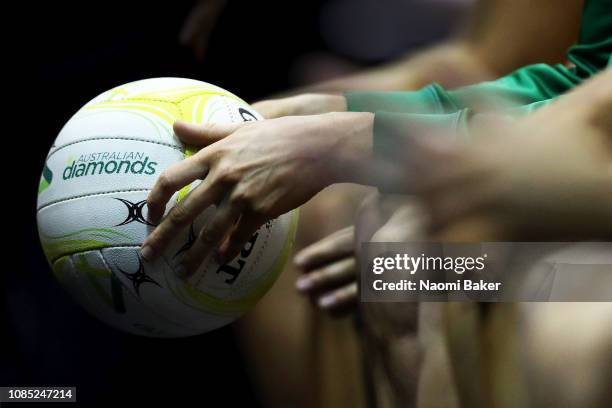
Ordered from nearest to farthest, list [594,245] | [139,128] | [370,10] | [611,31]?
[594,245] < [139,128] < [611,31] < [370,10]

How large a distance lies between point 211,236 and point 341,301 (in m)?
0.41

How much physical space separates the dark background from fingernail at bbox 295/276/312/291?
0.42 m

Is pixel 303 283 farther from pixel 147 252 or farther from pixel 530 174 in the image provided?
pixel 530 174

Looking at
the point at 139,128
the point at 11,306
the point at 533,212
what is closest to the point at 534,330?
the point at 533,212

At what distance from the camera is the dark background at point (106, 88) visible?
5.85 ft

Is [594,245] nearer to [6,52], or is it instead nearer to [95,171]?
[95,171]

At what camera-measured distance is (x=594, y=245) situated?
0.81 metres

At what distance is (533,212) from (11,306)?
4.94 ft

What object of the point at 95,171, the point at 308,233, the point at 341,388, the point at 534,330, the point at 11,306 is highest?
the point at 95,171

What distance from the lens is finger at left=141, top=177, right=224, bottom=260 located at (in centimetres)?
92

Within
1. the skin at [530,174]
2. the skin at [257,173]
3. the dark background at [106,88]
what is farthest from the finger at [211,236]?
the dark background at [106,88]

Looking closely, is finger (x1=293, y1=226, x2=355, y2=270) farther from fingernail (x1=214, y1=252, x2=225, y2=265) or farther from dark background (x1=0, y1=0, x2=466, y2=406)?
dark background (x1=0, y1=0, x2=466, y2=406)

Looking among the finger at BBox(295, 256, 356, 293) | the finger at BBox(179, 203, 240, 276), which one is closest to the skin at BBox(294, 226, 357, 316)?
the finger at BBox(295, 256, 356, 293)

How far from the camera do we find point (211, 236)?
94 cm
